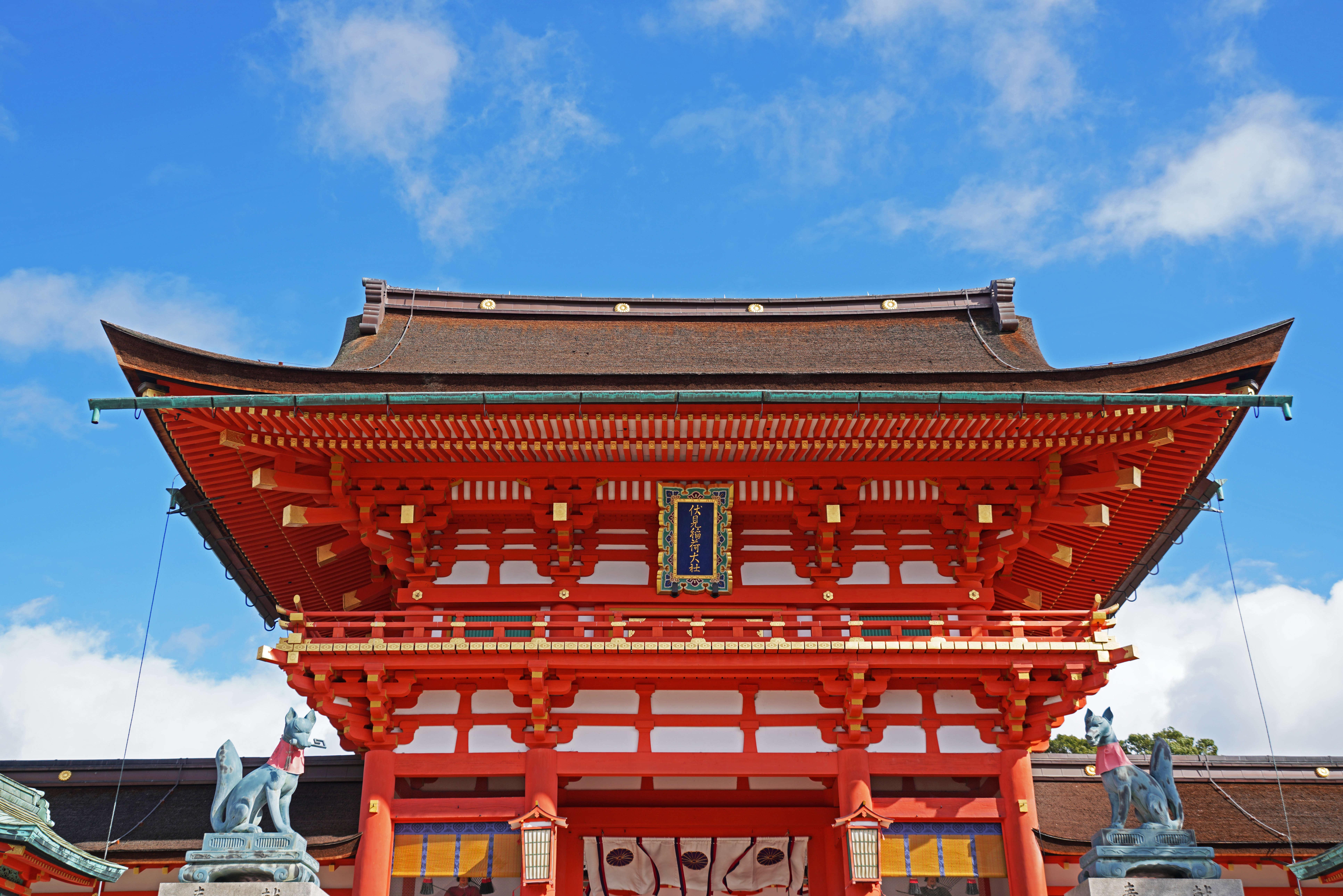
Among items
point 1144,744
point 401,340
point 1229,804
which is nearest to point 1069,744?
point 1144,744

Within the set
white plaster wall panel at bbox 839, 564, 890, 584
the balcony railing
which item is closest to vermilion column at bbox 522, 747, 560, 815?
the balcony railing

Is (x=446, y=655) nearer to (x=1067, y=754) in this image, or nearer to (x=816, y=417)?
(x=816, y=417)

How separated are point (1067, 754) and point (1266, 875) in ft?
9.21

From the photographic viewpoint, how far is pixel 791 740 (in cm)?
1336

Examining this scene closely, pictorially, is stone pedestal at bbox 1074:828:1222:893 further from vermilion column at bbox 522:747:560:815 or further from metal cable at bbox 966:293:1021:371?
metal cable at bbox 966:293:1021:371

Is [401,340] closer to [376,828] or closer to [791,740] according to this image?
[376,828]

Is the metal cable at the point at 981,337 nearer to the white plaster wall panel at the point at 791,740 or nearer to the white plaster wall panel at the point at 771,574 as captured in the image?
the white plaster wall panel at the point at 771,574

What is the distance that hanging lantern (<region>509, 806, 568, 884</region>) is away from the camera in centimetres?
1230

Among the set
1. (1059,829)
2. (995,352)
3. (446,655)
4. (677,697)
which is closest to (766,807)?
(677,697)

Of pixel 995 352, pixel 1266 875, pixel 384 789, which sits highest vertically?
pixel 995 352

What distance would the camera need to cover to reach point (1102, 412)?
13.0m

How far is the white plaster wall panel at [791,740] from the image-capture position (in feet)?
43.7

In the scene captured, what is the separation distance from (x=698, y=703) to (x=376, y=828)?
4056 mm

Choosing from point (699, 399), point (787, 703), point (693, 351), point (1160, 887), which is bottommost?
point (1160, 887)
